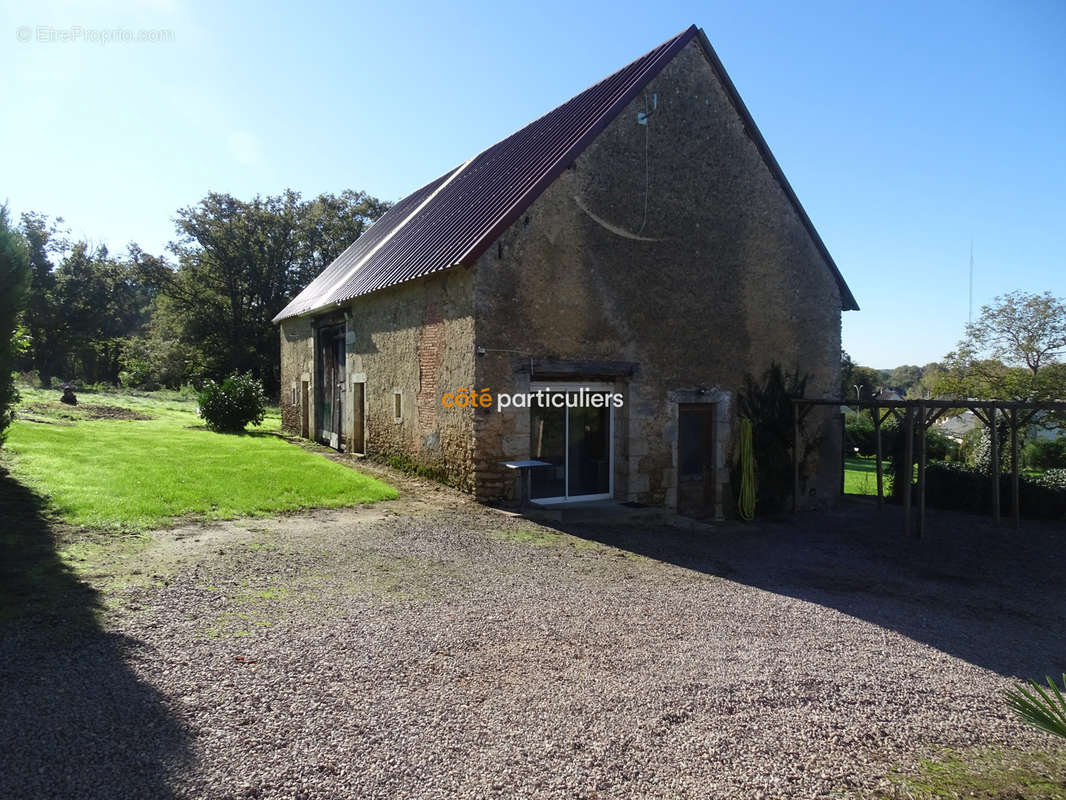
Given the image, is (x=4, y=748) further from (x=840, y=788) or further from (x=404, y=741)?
(x=840, y=788)

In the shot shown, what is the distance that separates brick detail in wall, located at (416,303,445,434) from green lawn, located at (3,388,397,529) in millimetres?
1552

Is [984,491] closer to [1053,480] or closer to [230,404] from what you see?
[1053,480]

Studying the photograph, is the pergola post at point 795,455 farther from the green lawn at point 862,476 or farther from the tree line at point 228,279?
the tree line at point 228,279

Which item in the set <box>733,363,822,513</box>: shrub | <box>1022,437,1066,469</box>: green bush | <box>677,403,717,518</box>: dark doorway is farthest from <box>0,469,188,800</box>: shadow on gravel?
<box>1022,437,1066,469</box>: green bush

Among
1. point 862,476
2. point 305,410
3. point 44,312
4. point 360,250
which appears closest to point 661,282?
point 360,250

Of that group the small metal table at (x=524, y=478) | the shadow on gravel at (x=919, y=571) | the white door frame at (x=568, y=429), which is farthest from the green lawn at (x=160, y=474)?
Answer: the shadow on gravel at (x=919, y=571)

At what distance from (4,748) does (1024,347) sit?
109ft

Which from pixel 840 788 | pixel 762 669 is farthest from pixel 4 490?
pixel 840 788

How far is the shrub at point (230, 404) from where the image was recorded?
2067 centimetres

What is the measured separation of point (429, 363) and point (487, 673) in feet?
27.7

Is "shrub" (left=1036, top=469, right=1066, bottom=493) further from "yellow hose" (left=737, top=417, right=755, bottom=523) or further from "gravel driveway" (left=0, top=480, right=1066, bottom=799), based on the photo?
"gravel driveway" (left=0, top=480, right=1066, bottom=799)

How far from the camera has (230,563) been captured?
283 inches

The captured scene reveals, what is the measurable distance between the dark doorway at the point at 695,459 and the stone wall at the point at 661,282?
271mm

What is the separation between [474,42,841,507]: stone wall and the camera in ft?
37.2
